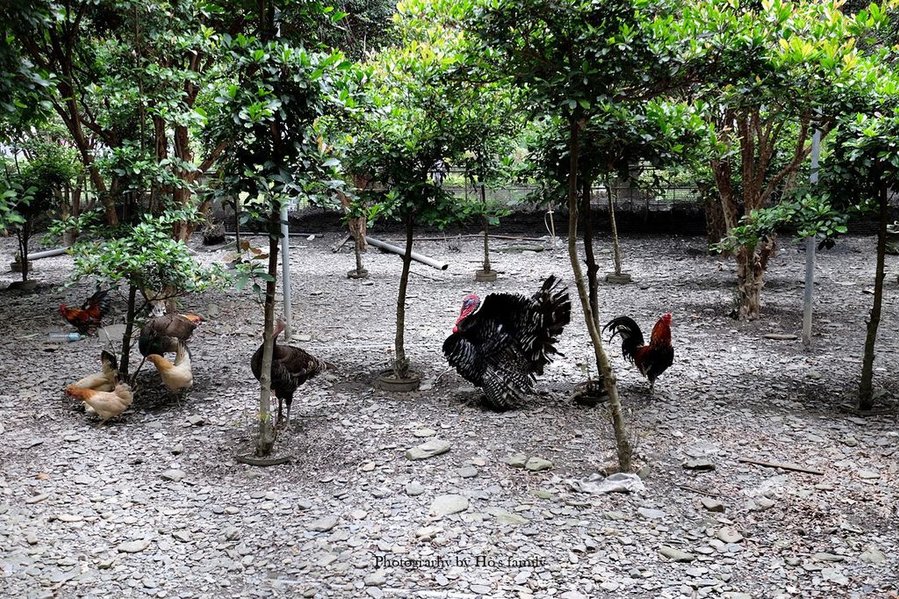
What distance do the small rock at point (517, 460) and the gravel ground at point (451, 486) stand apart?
4 centimetres

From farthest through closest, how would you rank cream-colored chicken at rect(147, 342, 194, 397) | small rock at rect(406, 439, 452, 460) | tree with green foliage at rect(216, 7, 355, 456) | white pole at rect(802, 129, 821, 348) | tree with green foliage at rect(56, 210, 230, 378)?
1. white pole at rect(802, 129, 821, 348)
2. cream-colored chicken at rect(147, 342, 194, 397)
3. tree with green foliage at rect(56, 210, 230, 378)
4. small rock at rect(406, 439, 452, 460)
5. tree with green foliage at rect(216, 7, 355, 456)

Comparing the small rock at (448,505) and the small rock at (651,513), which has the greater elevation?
the small rock at (651,513)

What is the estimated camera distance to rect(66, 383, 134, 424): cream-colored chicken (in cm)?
552

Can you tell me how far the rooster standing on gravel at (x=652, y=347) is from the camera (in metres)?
5.91

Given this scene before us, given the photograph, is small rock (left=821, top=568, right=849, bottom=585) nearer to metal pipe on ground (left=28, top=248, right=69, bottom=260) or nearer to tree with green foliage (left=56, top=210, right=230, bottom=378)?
tree with green foliage (left=56, top=210, right=230, bottom=378)

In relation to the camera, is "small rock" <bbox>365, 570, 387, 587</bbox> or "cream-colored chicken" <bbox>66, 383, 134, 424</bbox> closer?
"small rock" <bbox>365, 570, 387, 587</bbox>

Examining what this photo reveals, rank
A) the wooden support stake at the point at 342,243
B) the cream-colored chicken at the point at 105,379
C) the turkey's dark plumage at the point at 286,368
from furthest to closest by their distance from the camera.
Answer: the wooden support stake at the point at 342,243 < the cream-colored chicken at the point at 105,379 < the turkey's dark plumage at the point at 286,368

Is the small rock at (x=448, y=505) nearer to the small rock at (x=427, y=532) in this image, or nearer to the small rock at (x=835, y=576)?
the small rock at (x=427, y=532)

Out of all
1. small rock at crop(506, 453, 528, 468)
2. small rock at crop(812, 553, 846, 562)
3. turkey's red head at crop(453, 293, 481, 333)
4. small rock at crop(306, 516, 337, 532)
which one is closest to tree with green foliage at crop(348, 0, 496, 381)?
turkey's red head at crop(453, 293, 481, 333)

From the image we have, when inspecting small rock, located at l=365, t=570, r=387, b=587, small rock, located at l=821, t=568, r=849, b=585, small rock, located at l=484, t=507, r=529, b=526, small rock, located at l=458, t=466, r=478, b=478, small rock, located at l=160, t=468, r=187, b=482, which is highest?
small rock, located at l=458, t=466, r=478, b=478

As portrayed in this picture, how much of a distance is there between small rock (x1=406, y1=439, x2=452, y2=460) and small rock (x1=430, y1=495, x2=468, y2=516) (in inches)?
24.8

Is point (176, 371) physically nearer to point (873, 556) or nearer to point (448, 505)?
point (448, 505)

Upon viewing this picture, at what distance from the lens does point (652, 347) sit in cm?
598

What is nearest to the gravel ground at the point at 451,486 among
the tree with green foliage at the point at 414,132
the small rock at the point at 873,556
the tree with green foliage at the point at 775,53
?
the small rock at the point at 873,556
